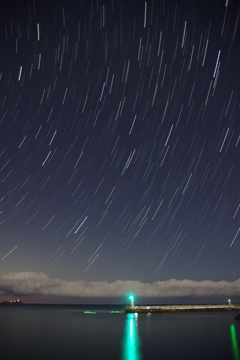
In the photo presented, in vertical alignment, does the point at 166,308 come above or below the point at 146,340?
above

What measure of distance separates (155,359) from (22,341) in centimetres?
1758

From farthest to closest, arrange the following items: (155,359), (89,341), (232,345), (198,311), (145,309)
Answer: (198,311)
(145,309)
(89,341)
(232,345)
(155,359)

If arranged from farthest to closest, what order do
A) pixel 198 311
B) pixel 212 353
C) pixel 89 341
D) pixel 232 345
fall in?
pixel 198 311 < pixel 89 341 < pixel 232 345 < pixel 212 353

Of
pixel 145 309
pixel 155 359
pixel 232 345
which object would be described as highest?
pixel 145 309

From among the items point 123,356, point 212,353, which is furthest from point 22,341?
point 212,353

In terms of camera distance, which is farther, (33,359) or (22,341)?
(22,341)

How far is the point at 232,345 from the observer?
97.0 ft

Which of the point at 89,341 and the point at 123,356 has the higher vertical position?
the point at 89,341

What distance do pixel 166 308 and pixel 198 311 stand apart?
13.1 metres

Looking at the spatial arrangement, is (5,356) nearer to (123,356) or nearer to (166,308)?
(123,356)

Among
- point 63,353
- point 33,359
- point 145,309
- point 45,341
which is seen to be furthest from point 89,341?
point 145,309

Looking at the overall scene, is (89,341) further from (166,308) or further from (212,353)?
(166,308)

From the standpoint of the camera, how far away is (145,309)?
3467 inches

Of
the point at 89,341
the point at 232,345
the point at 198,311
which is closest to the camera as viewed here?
the point at 232,345
